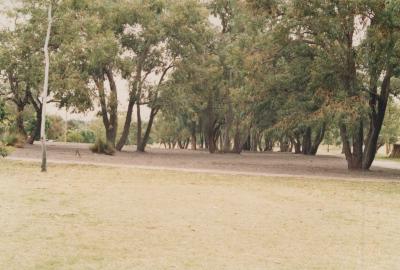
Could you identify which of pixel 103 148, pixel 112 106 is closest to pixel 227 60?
pixel 112 106

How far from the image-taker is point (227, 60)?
39250 mm

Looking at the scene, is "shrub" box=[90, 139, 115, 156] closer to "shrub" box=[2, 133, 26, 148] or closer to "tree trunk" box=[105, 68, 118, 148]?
"tree trunk" box=[105, 68, 118, 148]

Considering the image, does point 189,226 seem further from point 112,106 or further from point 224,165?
point 112,106

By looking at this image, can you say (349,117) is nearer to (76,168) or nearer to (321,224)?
(76,168)

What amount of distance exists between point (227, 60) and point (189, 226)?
30.4 meters

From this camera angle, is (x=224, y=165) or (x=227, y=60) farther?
(x=227, y=60)

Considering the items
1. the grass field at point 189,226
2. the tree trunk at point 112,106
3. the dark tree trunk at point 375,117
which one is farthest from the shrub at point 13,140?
the dark tree trunk at point 375,117

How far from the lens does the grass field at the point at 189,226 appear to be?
7262 mm

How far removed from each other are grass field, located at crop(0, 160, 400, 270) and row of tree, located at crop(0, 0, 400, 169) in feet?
28.8

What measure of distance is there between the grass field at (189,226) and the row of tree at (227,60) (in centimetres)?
879

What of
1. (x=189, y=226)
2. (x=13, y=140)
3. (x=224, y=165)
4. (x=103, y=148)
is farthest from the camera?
(x=103, y=148)

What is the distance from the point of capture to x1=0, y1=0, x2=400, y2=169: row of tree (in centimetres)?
2434

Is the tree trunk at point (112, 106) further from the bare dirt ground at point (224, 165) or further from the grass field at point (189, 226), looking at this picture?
the grass field at point (189, 226)

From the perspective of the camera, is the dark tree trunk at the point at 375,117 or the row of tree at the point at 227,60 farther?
the dark tree trunk at the point at 375,117
